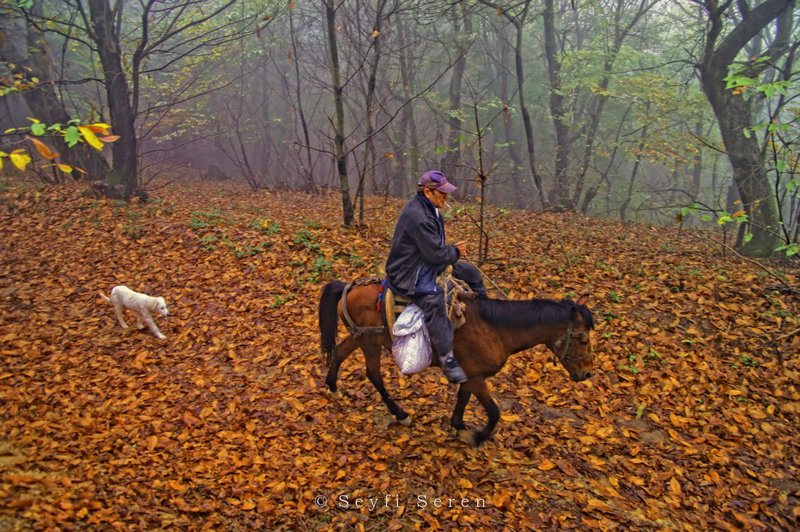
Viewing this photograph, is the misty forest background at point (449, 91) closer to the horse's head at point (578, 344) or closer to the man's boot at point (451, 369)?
the horse's head at point (578, 344)

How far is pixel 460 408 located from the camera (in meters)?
5.27

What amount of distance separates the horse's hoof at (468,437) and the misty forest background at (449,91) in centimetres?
464

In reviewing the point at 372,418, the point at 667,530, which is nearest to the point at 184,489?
the point at 372,418

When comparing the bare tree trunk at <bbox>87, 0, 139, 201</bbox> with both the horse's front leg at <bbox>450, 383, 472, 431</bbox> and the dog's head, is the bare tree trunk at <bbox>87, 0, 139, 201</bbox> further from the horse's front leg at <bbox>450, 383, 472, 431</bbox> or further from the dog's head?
the horse's front leg at <bbox>450, 383, 472, 431</bbox>

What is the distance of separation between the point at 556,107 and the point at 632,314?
547 inches

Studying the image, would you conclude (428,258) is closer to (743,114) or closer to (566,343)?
(566,343)

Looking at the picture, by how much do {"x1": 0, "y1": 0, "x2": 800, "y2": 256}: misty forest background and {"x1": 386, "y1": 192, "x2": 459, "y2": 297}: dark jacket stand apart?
2929mm

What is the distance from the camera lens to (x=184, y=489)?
4434 millimetres

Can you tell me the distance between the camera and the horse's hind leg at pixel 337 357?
5.73m

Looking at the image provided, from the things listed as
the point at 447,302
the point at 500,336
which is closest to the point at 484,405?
the point at 500,336

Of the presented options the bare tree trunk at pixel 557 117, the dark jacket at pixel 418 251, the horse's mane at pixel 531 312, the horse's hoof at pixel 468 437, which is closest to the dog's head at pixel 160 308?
the dark jacket at pixel 418 251

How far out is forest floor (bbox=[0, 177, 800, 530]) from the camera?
434 centimetres

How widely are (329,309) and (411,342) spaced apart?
4.60ft

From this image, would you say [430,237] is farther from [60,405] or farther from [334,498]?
[60,405]
